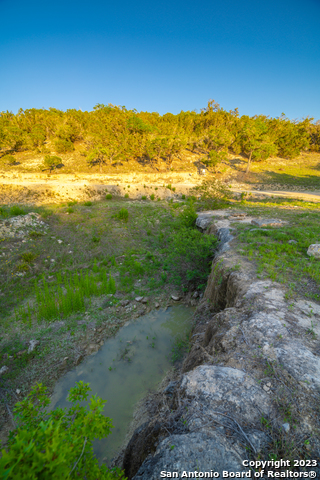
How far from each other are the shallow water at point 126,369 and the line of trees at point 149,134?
3178cm

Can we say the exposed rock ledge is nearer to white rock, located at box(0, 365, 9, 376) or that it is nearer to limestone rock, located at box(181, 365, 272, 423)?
limestone rock, located at box(181, 365, 272, 423)

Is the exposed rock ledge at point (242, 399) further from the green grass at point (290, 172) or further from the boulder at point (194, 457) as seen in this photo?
the green grass at point (290, 172)

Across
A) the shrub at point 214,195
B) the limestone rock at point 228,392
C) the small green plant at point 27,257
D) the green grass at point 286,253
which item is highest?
the shrub at point 214,195

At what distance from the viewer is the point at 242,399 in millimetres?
3045

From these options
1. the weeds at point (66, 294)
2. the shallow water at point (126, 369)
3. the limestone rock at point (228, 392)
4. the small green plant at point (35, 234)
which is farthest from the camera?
the small green plant at point (35, 234)

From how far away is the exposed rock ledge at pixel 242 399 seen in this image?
2.46m

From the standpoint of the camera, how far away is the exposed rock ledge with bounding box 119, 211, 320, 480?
246cm

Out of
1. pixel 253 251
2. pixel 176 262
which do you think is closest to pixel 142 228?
pixel 176 262

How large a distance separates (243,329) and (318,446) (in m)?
2.11

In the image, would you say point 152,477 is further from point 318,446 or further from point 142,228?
point 142,228

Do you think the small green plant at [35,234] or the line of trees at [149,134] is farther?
the line of trees at [149,134]

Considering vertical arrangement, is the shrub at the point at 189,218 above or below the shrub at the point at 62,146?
below

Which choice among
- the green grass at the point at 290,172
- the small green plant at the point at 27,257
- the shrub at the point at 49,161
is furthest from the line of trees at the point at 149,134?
the small green plant at the point at 27,257

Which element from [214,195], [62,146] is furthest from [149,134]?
[214,195]
